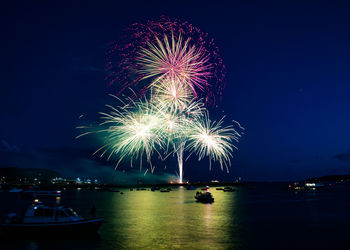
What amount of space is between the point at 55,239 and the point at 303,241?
24.5m

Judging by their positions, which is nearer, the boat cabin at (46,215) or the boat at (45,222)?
the boat at (45,222)

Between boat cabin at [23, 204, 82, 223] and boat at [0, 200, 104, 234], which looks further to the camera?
boat cabin at [23, 204, 82, 223]

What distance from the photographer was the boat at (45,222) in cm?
3156

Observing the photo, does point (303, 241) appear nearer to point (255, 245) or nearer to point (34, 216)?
point (255, 245)

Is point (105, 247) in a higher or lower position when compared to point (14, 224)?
lower

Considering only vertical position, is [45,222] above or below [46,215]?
below

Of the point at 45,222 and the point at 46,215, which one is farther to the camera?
the point at 46,215

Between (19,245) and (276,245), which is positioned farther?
(276,245)

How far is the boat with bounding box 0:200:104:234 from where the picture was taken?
1242 inches

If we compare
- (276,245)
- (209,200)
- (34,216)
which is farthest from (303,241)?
(209,200)

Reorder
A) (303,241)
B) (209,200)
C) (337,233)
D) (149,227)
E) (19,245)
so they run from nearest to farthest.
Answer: (19,245) → (303,241) → (337,233) → (149,227) → (209,200)

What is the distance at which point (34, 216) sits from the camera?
3219 centimetres

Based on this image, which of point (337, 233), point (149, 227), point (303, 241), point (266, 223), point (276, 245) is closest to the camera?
point (276, 245)

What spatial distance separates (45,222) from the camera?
3194cm
